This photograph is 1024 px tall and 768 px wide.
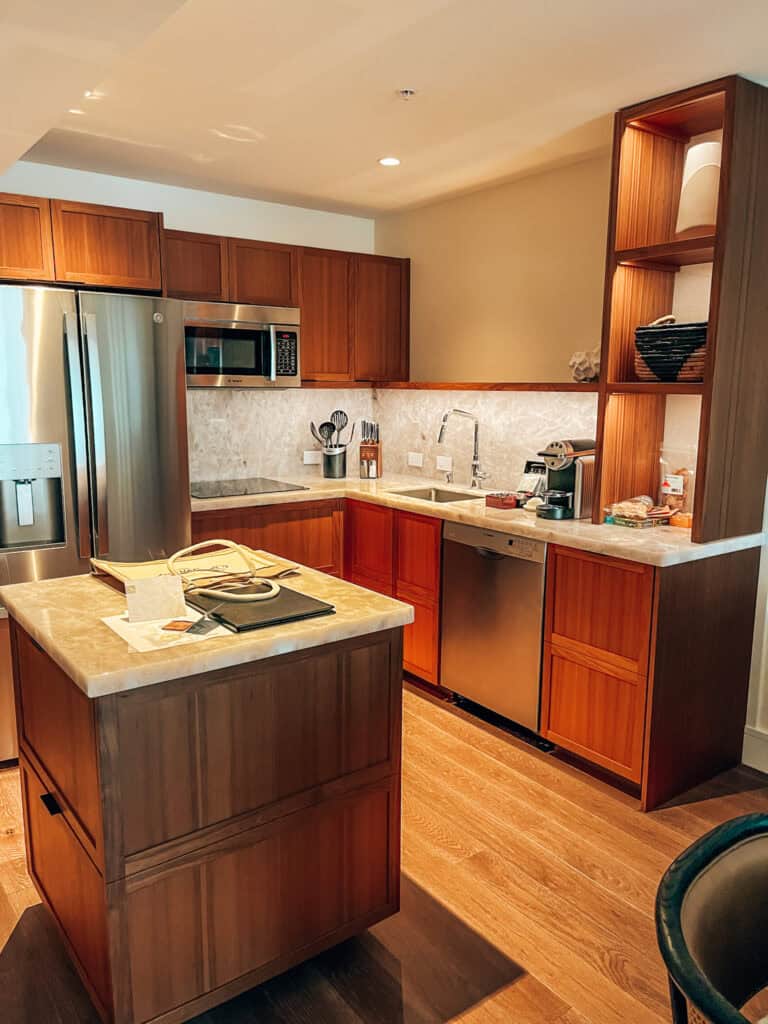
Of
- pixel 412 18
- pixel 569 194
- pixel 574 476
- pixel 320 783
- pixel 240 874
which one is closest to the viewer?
pixel 240 874

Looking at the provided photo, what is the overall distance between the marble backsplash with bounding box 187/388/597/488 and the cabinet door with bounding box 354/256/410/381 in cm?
21

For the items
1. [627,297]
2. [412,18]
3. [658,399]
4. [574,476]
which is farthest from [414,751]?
[412,18]

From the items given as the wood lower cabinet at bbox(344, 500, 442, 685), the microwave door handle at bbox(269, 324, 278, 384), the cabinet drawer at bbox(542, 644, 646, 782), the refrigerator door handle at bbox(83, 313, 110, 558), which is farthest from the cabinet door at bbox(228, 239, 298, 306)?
the cabinet drawer at bbox(542, 644, 646, 782)

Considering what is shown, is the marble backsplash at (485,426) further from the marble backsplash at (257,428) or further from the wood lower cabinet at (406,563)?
the wood lower cabinet at (406,563)

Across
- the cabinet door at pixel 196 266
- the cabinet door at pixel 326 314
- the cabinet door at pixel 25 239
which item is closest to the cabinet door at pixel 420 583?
the cabinet door at pixel 326 314

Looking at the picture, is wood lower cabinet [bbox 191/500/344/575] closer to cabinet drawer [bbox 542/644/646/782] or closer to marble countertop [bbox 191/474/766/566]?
marble countertop [bbox 191/474/766/566]

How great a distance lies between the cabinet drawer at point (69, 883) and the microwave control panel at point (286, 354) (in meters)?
2.56

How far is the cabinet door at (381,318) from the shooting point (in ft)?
15.3

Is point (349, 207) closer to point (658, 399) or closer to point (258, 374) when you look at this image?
point (258, 374)

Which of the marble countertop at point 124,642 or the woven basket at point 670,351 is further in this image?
the woven basket at point 670,351

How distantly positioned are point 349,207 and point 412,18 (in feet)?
8.32

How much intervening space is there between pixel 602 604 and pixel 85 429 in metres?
2.20

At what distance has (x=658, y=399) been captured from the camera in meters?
3.29

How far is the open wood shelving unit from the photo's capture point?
2686 mm
